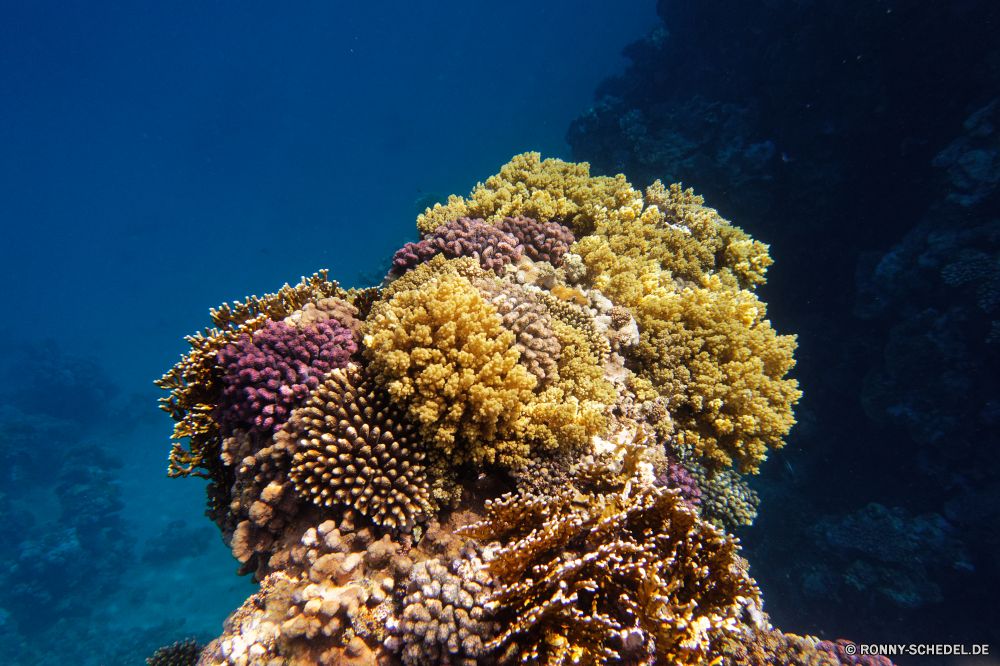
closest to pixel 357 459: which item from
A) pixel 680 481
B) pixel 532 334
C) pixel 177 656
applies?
pixel 532 334

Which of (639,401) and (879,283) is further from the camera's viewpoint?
(879,283)

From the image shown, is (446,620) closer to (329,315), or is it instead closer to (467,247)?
(329,315)

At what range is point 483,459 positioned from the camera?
4.06 meters

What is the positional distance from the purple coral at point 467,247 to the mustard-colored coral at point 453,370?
6.01ft

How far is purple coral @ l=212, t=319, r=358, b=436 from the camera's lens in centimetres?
421

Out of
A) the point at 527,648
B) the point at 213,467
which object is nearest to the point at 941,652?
the point at 527,648

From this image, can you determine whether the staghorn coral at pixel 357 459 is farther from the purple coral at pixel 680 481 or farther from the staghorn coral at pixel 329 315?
the purple coral at pixel 680 481

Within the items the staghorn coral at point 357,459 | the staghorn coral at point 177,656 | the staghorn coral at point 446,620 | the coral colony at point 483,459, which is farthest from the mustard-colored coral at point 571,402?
the staghorn coral at point 177,656

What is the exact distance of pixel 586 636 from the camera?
300cm

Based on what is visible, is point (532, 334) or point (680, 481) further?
point (680, 481)

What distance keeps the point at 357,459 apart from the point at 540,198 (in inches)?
226

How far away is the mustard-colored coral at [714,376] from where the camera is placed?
5602mm

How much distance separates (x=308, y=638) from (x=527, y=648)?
5.87 feet

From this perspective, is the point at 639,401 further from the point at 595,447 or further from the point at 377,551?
the point at 377,551
